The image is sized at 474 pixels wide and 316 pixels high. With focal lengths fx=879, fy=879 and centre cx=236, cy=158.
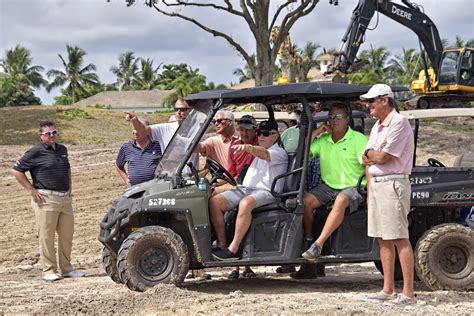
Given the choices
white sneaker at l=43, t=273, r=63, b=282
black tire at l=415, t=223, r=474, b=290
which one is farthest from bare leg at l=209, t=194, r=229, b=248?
white sneaker at l=43, t=273, r=63, b=282

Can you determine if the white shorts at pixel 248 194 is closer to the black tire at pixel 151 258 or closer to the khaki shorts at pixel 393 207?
the black tire at pixel 151 258

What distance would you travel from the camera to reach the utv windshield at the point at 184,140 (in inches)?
333

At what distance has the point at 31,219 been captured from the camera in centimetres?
1489

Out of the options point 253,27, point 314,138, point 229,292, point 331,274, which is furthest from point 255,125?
point 253,27

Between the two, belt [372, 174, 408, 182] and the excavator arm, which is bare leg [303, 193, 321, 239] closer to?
belt [372, 174, 408, 182]

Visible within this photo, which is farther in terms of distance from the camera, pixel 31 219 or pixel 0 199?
pixel 0 199

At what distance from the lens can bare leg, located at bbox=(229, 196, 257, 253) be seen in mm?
8195

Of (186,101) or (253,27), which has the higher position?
(253,27)

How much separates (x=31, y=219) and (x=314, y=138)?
25.3 ft

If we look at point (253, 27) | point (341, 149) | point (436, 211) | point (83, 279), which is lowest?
point (83, 279)

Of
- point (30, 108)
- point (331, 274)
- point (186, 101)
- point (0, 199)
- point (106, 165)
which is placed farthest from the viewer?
point (30, 108)

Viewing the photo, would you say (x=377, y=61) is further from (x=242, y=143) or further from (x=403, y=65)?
(x=242, y=143)

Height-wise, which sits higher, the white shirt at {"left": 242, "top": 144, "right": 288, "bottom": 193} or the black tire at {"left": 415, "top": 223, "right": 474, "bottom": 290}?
the white shirt at {"left": 242, "top": 144, "right": 288, "bottom": 193}

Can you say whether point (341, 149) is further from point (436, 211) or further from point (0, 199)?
point (0, 199)
